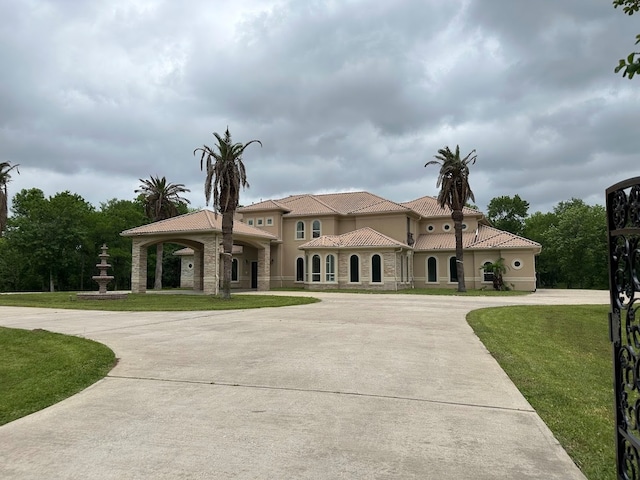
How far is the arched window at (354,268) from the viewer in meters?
35.9

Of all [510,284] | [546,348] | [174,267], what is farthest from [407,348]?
[174,267]

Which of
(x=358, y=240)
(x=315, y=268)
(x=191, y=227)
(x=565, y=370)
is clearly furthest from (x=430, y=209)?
(x=565, y=370)

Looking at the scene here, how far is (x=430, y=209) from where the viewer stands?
42.5 m

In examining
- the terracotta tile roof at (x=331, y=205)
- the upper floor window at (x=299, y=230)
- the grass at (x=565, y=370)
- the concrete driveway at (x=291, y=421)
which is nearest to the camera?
the concrete driveway at (x=291, y=421)

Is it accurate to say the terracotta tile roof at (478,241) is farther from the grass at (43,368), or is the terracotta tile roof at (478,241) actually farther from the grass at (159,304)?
the grass at (43,368)

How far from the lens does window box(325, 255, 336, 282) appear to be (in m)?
36.7

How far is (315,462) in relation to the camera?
368 centimetres

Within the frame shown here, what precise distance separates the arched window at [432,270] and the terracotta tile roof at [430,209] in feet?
14.8

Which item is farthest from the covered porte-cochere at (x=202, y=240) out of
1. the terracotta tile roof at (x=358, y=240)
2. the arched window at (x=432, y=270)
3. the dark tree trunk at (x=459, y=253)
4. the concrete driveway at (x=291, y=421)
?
the concrete driveway at (x=291, y=421)

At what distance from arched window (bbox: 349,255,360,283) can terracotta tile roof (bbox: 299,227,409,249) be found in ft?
3.76

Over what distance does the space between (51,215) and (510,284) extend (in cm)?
4007

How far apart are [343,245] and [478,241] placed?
1111 cm

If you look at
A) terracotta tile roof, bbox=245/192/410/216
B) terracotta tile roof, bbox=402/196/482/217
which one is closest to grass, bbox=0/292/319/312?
terracotta tile roof, bbox=245/192/410/216

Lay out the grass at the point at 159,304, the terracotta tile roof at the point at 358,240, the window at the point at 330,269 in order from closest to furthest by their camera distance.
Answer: the grass at the point at 159,304 < the terracotta tile roof at the point at 358,240 < the window at the point at 330,269
